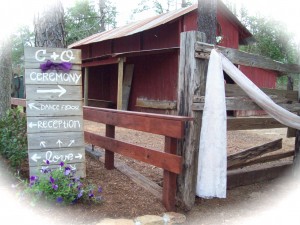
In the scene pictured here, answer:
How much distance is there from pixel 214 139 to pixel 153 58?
10.2m

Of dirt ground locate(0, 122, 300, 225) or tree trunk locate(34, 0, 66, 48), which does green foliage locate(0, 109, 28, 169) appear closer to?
dirt ground locate(0, 122, 300, 225)

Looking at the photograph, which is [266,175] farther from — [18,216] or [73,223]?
[18,216]

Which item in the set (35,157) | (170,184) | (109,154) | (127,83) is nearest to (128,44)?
(127,83)

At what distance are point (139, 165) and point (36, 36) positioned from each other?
262 centimetres

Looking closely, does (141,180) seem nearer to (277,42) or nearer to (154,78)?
(154,78)

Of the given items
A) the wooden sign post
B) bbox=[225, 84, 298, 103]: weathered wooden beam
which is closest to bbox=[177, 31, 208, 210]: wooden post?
bbox=[225, 84, 298, 103]: weathered wooden beam

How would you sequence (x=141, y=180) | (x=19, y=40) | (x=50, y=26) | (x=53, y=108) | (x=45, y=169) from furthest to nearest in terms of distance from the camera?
(x=19, y=40) → (x=50, y=26) → (x=141, y=180) → (x=53, y=108) → (x=45, y=169)

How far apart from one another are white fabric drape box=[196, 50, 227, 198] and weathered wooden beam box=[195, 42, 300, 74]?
8.0 inches

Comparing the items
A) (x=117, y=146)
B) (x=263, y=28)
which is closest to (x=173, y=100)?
(x=117, y=146)

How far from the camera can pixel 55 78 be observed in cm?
404

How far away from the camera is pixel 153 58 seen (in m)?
13.7

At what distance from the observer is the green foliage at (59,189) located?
3354 millimetres

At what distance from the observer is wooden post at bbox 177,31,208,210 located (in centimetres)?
387

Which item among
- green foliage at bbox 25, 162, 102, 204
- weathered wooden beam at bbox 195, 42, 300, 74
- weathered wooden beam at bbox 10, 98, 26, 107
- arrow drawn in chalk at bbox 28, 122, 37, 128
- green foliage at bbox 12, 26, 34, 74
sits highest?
green foliage at bbox 12, 26, 34, 74
